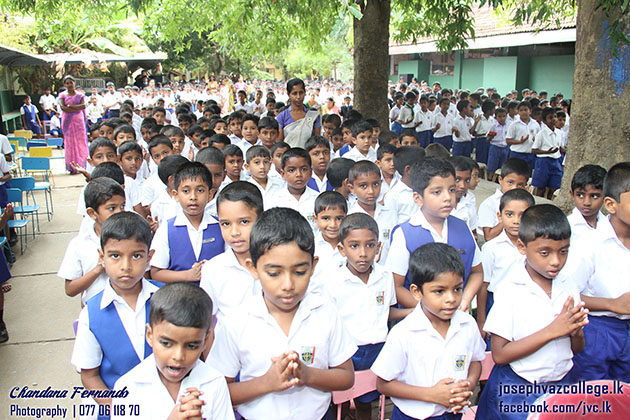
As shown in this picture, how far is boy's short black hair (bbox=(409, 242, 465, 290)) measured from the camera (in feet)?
7.14

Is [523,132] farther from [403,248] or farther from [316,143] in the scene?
[403,248]

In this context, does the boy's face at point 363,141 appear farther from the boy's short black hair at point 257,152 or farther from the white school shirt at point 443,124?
the white school shirt at point 443,124

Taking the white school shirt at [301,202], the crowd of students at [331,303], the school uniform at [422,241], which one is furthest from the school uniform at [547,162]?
the school uniform at [422,241]

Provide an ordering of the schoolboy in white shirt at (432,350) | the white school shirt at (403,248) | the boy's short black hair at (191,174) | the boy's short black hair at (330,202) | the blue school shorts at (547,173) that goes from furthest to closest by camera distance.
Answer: the blue school shorts at (547,173) < the boy's short black hair at (191,174) < the boy's short black hair at (330,202) < the white school shirt at (403,248) < the schoolboy in white shirt at (432,350)

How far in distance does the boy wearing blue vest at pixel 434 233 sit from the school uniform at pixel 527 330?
62cm

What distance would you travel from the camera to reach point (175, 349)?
175cm

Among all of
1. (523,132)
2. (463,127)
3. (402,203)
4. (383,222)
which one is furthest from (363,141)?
(463,127)

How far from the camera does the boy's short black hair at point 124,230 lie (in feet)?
7.70

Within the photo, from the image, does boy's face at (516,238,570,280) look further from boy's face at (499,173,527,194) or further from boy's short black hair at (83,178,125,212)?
boy's short black hair at (83,178,125,212)

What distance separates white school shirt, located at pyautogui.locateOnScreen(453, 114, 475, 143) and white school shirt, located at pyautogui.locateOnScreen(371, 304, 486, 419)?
9.00 m

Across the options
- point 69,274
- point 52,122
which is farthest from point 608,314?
point 52,122

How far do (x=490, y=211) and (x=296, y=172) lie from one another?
1542mm

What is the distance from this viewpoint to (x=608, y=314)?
271 centimetres

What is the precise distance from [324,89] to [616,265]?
21996mm
